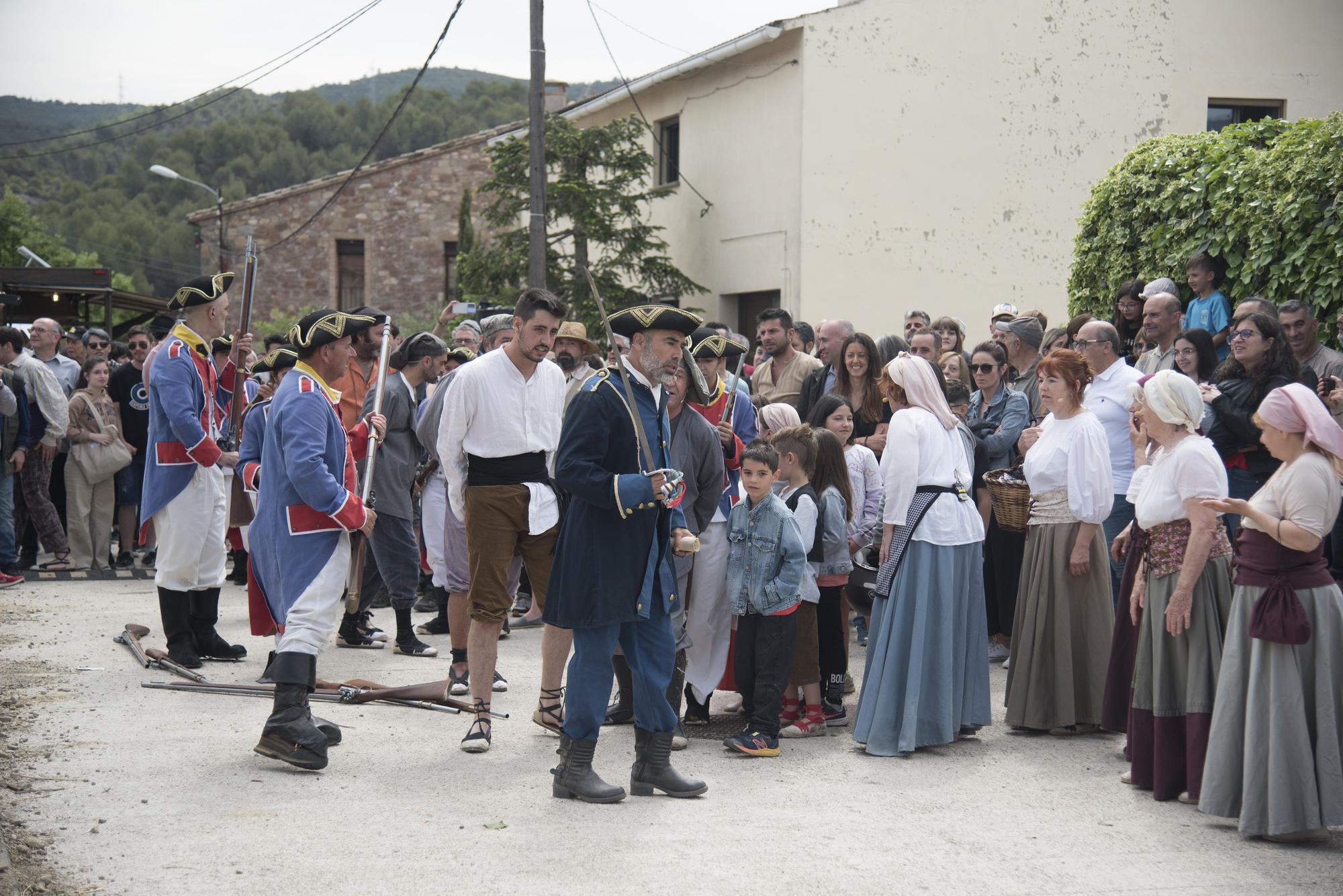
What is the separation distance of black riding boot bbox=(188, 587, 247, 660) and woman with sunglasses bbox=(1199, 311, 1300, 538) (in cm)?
609

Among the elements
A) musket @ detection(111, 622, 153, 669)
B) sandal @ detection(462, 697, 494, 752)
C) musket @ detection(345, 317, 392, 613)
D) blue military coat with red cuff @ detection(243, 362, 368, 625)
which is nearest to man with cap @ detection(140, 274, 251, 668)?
musket @ detection(111, 622, 153, 669)

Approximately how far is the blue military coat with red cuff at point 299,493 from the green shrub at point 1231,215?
21.9 feet

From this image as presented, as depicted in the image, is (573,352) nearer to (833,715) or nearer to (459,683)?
(459,683)

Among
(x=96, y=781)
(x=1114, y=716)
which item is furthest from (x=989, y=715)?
(x=96, y=781)

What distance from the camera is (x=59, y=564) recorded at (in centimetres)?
1239

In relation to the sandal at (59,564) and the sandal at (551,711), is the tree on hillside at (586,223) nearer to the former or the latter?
the sandal at (59,564)

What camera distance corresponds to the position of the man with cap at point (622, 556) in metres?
5.31

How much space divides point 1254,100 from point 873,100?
18.6 ft

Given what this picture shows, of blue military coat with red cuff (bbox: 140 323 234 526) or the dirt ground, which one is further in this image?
blue military coat with red cuff (bbox: 140 323 234 526)

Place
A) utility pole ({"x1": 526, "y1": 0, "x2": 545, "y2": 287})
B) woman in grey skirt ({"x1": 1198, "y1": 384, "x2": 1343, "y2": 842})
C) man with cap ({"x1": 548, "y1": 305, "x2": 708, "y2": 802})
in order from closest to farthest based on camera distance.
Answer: woman in grey skirt ({"x1": 1198, "y1": 384, "x2": 1343, "y2": 842}), man with cap ({"x1": 548, "y1": 305, "x2": 708, "y2": 802}), utility pole ({"x1": 526, "y1": 0, "x2": 545, "y2": 287})

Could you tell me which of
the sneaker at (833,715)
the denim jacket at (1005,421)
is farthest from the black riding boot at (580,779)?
the denim jacket at (1005,421)

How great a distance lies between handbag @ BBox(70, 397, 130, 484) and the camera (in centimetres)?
1220

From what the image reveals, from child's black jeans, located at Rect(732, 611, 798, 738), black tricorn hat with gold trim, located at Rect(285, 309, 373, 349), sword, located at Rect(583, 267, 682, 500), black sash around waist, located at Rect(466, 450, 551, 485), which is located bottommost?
child's black jeans, located at Rect(732, 611, 798, 738)

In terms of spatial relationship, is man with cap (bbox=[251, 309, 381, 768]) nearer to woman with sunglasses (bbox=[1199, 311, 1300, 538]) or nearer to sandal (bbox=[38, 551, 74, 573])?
woman with sunglasses (bbox=[1199, 311, 1300, 538])
